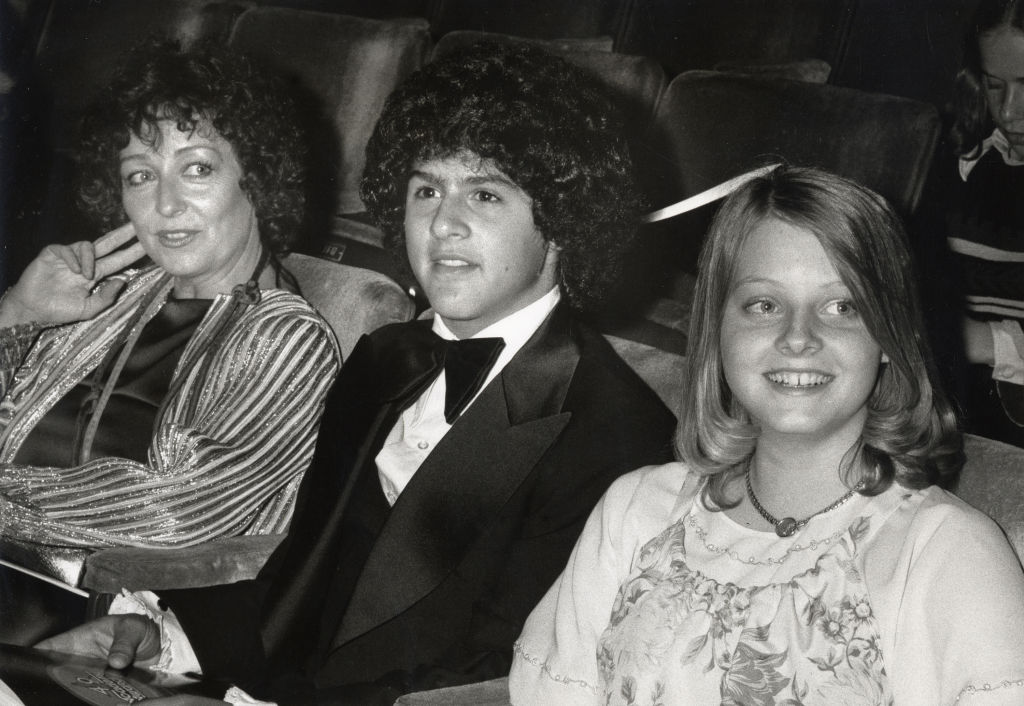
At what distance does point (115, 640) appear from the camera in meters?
1.60

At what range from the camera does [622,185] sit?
63.6 inches

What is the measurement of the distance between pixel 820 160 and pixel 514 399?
512 mm

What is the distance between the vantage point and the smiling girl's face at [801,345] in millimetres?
1194

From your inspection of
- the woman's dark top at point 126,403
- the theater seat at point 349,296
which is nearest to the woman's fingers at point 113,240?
the woman's dark top at point 126,403

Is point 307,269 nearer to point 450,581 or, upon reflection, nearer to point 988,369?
point 450,581

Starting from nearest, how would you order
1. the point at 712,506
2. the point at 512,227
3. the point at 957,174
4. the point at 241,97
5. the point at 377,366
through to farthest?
the point at 712,506 < the point at 957,174 < the point at 512,227 < the point at 377,366 < the point at 241,97

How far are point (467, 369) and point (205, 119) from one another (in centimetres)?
68

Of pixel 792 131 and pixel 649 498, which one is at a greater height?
pixel 792 131

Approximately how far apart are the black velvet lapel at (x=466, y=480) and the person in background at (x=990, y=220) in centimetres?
49

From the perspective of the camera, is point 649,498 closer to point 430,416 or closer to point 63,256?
point 430,416

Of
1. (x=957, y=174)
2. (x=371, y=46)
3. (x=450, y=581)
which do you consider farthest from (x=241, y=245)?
(x=957, y=174)

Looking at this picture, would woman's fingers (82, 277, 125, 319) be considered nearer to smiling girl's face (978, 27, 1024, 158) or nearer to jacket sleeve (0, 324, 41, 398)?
jacket sleeve (0, 324, 41, 398)

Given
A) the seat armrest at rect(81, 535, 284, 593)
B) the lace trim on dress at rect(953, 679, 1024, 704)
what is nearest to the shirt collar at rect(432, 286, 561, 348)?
the seat armrest at rect(81, 535, 284, 593)

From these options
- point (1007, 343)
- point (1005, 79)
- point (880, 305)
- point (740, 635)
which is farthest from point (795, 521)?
point (1005, 79)
